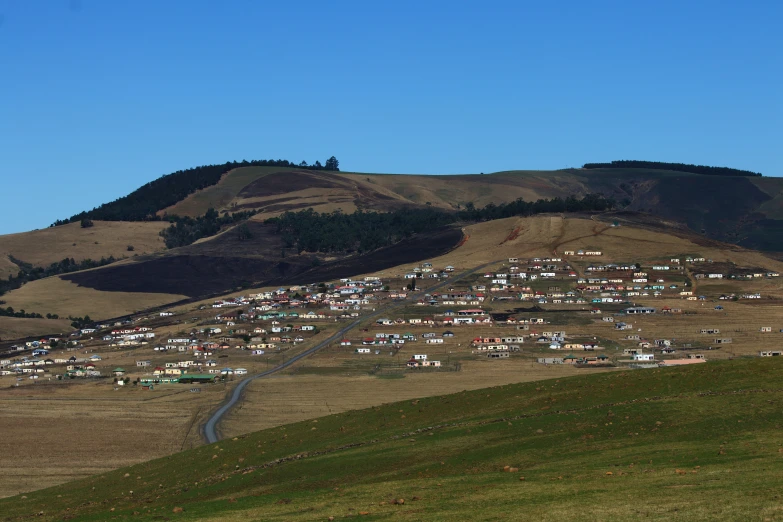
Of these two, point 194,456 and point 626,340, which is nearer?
point 194,456

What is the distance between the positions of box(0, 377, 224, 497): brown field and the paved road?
4.29ft

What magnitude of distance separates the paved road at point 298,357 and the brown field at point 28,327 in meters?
62.2

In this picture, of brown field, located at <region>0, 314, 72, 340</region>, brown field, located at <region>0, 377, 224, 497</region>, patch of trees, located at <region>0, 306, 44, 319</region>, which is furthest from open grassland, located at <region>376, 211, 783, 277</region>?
brown field, located at <region>0, 377, 224, 497</region>

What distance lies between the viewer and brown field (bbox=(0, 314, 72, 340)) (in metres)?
169

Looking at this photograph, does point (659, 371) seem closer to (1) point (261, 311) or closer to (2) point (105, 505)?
(2) point (105, 505)

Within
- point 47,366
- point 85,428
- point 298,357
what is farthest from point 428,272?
point 85,428

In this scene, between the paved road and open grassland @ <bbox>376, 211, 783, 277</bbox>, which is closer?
the paved road

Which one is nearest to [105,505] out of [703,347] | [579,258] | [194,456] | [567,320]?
[194,456]

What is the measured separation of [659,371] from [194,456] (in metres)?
22.1

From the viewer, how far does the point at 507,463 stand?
33312 mm

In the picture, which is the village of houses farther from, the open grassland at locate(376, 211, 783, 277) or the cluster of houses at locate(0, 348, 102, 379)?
the open grassland at locate(376, 211, 783, 277)

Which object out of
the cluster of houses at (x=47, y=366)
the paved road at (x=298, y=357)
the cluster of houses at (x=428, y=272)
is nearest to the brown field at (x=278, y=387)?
the paved road at (x=298, y=357)

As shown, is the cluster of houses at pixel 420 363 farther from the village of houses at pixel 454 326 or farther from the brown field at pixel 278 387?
the brown field at pixel 278 387

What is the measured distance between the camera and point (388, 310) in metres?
151
